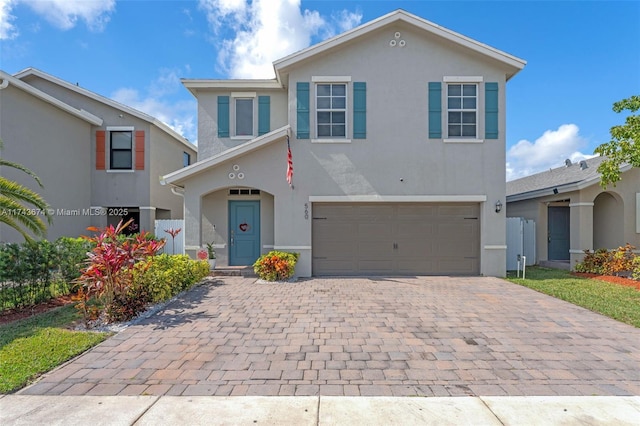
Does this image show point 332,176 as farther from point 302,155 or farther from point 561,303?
point 561,303

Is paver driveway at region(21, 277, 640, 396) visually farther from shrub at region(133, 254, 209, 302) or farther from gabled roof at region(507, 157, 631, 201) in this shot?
gabled roof at region(507, 157, 631, 201)

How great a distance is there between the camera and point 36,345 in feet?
16.0

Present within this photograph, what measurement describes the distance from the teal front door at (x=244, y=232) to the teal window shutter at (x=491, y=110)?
7887 millimetres

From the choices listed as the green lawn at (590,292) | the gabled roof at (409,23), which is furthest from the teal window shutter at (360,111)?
the green lawn at (590,292)

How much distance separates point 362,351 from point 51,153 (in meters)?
13.6

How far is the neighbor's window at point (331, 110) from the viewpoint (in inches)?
420

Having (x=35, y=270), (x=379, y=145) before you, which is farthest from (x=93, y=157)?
(x=379, y=145)

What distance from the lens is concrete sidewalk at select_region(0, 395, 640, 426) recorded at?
319 centimetres

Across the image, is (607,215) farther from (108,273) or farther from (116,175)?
(116,175)

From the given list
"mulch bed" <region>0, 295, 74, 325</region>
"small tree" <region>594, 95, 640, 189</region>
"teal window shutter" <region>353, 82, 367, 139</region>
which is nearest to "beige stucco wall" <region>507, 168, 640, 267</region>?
"small tree" <region>594, 95, 640, 189</region>

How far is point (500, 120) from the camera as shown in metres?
10.6

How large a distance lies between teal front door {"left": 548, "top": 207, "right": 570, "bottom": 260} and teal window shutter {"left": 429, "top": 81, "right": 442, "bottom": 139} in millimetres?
7848

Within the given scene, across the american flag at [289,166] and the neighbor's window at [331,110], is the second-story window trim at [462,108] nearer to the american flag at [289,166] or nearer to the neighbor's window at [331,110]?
the neighbor's window at [331,110]

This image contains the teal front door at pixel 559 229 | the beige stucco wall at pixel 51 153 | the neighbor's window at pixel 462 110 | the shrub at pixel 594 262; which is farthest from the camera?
the teal front door at pixel 559 229
